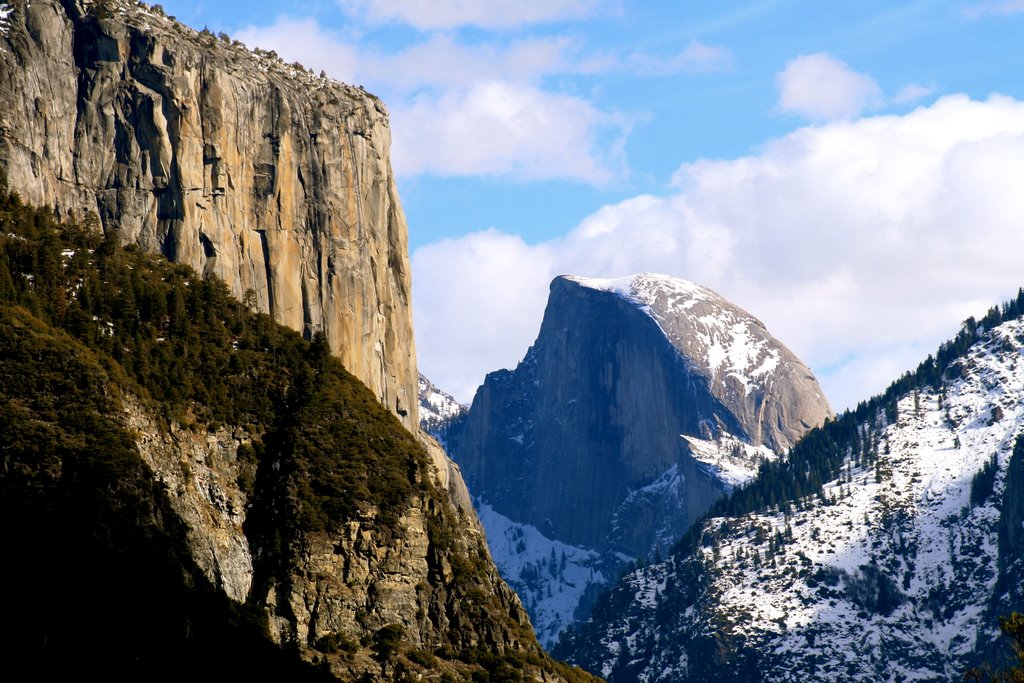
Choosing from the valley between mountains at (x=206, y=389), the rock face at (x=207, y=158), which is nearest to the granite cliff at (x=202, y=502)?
the valley between mountains at (x=206, y=389)

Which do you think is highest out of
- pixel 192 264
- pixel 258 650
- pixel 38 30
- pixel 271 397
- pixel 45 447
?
pixel 38 30

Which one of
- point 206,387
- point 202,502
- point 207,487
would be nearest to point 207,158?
point 206,387

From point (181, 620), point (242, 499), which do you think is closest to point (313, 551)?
point (242, 499)

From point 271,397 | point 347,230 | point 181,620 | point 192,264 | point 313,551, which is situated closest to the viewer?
point 181,620

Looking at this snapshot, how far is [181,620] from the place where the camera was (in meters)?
135

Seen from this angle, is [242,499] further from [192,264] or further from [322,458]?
[192,264]

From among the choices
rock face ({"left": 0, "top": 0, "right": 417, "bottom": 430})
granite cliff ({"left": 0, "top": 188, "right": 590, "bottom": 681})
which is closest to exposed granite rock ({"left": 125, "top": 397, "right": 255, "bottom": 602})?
granite cliff ({"left": 0, "top": 188, "right": 590, "bottom": 681})

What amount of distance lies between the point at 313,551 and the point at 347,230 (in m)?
48.0

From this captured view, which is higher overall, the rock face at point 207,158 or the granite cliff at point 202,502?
the rock face at point 207,158

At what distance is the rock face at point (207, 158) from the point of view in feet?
570

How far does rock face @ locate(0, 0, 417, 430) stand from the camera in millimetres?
173875

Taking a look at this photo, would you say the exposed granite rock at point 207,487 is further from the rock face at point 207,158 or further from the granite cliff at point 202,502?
the rock face at point 207,158

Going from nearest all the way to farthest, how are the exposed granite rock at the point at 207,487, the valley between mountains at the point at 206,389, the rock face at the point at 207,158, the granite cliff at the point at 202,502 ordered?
the granite cliff at the point at 202,502 → the valley between mountains at the point at 206,389 → the exposed granite rock at the point at 207,487 → the rock face at the point at 207,158

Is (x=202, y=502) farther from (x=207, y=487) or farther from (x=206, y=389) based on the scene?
(x=206, y=389)
